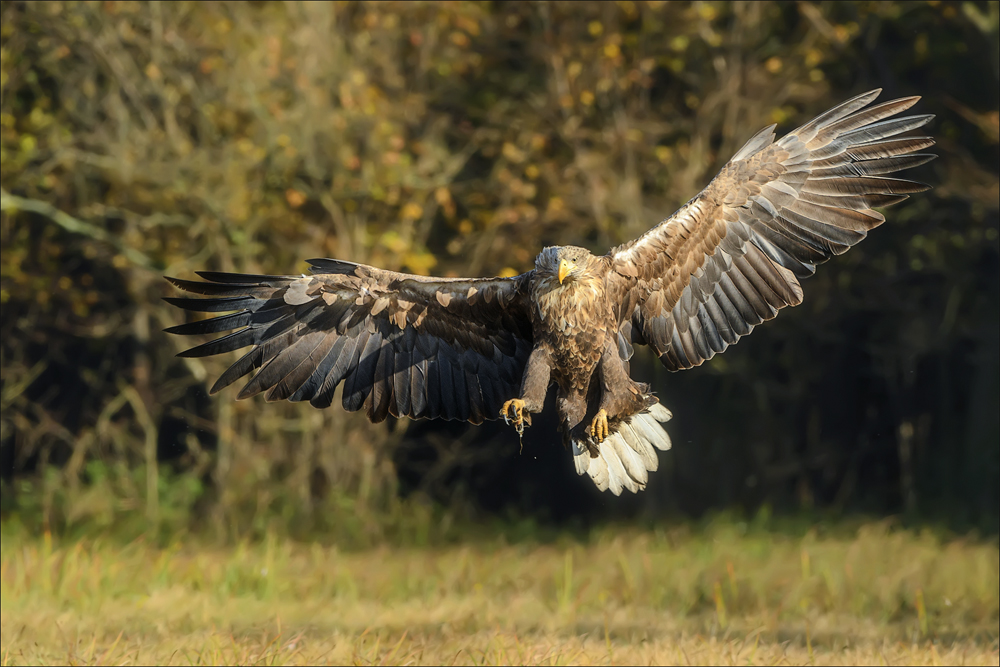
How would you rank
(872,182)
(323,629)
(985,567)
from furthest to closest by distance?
(985,567) → (323,629) → (872,182)

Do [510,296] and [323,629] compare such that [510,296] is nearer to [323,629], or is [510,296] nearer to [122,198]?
[323,629]

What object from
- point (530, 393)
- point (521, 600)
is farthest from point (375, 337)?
point (521, 600)

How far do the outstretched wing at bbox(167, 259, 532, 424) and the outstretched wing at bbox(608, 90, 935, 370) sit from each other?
623mm

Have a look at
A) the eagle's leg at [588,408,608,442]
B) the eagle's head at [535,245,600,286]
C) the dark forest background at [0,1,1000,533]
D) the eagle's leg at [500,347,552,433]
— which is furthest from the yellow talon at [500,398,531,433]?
the dark forest background at [0,1,1000,533]

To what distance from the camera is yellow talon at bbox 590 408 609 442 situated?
→ 15.5 ft

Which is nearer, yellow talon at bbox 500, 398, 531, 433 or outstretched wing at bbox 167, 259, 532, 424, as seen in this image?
yellow talon at bbox 500, 398, 531, 433

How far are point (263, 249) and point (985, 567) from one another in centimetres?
543

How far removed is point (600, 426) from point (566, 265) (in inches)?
26.9

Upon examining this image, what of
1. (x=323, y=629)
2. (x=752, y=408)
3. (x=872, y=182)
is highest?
(x=872, y=182)

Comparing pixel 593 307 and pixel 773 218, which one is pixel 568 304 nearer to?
pixel 593 307

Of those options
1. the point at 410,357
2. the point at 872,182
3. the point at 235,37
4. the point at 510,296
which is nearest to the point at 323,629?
the point at 410,357

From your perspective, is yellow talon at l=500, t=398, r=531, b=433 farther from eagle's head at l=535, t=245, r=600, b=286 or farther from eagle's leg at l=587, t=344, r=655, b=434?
eagle's head at l=535, t=245, r=600, b=286

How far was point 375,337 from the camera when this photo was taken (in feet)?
17.6

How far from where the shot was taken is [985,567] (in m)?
7.77
